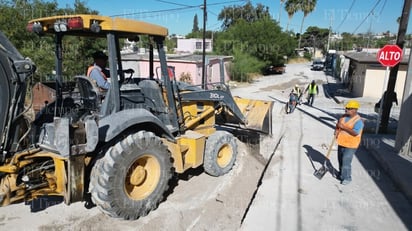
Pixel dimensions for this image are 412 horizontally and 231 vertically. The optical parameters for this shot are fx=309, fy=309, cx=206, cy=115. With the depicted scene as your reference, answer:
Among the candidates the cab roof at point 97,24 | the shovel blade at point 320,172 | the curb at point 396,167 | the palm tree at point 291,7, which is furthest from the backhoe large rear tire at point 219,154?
the palm tree at point 291,7

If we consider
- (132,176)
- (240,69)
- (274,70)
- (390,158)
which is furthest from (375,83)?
(274,70)

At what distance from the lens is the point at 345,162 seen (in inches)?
212

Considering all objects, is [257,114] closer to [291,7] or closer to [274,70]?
[274,70]

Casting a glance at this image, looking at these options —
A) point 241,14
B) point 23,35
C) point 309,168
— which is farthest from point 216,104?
point 241,14

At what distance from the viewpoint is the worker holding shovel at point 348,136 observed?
514cm

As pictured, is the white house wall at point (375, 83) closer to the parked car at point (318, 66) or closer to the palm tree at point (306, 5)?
the parked car at point (318, 66)

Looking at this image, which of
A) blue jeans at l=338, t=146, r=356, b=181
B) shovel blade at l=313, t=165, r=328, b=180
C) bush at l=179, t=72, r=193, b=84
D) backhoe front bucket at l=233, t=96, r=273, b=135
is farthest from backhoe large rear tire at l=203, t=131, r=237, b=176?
bush at l=179, t=72, r=193, b=84

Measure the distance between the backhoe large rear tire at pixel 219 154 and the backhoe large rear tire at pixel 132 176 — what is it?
1.10 m

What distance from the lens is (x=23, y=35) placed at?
11234mm

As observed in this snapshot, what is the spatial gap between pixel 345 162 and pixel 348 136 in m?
0.49

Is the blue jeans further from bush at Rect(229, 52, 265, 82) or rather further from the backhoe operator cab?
bush at Rect(229, 52, 265, 82)

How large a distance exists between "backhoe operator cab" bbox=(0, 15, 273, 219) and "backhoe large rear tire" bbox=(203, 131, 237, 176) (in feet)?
0.08

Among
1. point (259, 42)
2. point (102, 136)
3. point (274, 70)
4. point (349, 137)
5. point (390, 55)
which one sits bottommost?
point (274, 70)

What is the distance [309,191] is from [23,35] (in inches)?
439
